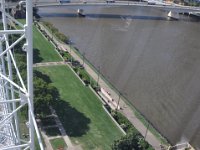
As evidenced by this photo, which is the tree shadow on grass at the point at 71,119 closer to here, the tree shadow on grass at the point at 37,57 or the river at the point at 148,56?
the river at the point at 148,56

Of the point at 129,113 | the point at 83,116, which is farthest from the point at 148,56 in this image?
the point at 83,116

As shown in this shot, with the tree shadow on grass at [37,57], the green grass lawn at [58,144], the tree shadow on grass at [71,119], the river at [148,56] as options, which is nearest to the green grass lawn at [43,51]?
the tree shadow on grass at [37,57]

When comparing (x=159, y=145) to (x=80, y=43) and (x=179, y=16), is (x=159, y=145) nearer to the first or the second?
(x=80, y=43)

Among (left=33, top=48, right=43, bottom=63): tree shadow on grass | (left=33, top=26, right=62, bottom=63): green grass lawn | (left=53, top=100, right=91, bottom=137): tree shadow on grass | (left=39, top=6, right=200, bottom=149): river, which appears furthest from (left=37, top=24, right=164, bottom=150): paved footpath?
(left=33, top=48, right=43, bottom=63): tree shadow on grass

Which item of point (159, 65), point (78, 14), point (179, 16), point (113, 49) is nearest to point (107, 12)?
point (78, 14)

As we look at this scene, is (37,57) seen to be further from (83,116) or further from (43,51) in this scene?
(83,116)
